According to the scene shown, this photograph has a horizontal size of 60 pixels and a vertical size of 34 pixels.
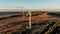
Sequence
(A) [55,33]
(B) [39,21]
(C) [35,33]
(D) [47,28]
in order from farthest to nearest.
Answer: (B) [39,21] → (C) [35,33] → (D) [47,28] → (A) [55,33]

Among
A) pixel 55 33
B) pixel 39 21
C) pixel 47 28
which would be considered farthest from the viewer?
pixel 39 21

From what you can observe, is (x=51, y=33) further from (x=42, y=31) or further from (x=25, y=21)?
(x=25, y=21)

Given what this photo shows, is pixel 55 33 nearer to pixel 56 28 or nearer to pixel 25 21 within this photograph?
pixel 56 28

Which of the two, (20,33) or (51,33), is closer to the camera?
(51,33)

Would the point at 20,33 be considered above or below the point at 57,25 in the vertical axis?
below

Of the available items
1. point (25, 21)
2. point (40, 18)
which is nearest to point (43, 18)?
point (40, 18)

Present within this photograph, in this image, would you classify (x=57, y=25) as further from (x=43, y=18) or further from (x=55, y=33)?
(x=43, y=18)

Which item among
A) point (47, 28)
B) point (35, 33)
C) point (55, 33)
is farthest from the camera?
point (35, 33)

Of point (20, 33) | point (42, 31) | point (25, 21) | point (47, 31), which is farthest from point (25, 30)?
point (25, 21)

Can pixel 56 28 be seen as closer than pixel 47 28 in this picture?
Yes
